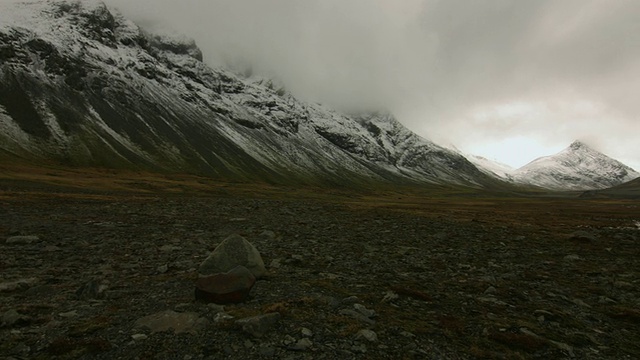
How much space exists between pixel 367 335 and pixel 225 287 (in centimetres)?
511

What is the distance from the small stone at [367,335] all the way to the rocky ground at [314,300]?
46mm

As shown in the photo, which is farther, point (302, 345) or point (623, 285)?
point (623, 285)

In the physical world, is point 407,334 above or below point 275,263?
above

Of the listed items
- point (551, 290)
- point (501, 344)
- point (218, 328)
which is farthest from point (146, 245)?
point (551, 290)

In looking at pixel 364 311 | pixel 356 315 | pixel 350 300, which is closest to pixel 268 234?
pixel 350 300

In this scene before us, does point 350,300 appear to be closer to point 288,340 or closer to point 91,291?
point 288,340

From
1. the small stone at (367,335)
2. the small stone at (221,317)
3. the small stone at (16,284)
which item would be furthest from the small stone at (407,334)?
the small stone at (16,284)

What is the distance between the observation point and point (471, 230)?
119 ft

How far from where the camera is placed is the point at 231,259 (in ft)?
44.9

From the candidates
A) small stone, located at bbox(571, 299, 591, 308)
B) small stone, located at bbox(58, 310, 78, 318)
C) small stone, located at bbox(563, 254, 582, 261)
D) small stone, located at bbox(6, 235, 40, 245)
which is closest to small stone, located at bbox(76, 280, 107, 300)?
small stone, located at bbox(58, 310, 78, 318)

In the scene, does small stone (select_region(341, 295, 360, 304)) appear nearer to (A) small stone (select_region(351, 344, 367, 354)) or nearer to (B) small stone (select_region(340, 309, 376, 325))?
(B) small stone (select_region(340, 309, 376, 325))

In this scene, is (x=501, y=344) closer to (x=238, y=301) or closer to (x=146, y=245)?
(x=238, y=301)

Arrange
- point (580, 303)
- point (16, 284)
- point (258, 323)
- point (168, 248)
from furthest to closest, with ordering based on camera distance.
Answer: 1. point (168, 248)
2. point (580, 303)
3. point (16, 284)
4. point (258, 323)

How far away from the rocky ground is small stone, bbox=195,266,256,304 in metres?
0.35
